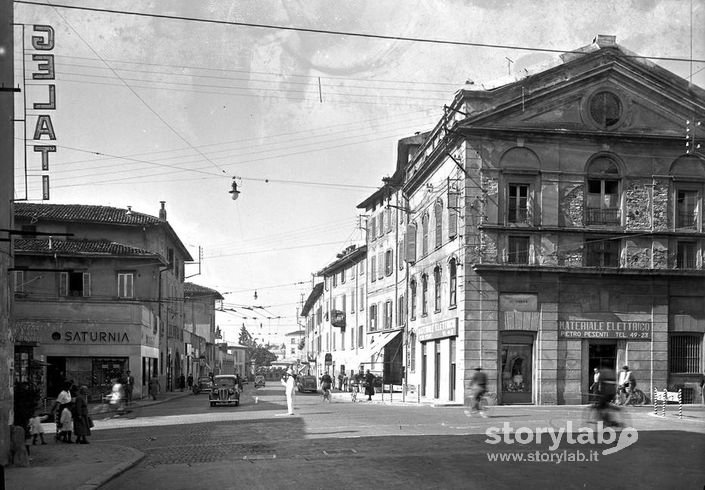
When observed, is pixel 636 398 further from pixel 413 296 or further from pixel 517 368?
pixel 413 296

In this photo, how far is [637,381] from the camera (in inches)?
1400

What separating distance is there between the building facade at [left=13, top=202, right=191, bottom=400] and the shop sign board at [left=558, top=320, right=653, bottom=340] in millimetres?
23600

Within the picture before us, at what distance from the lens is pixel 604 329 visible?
35.7m

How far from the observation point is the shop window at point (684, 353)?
3616 cm

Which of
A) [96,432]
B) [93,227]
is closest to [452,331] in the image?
[96,432]

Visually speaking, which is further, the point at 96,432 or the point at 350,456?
the point at 96,432

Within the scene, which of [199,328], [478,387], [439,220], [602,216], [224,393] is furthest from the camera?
[199,328]

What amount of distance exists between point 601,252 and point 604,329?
3452 mm

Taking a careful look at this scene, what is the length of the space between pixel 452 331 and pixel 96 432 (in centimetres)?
1764

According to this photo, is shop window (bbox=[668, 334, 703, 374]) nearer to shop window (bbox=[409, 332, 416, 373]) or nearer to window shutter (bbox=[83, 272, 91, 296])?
shop window (bbox=[409, 332, 416, 373])

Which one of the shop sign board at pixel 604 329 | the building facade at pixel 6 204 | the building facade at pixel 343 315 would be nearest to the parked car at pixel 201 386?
the building facade at pixel 343 315

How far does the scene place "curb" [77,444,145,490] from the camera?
Answer: 1298 cm

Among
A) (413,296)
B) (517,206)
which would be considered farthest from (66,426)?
(413,296)

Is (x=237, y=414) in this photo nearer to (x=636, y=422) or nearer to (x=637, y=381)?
(x=636, y=422)
